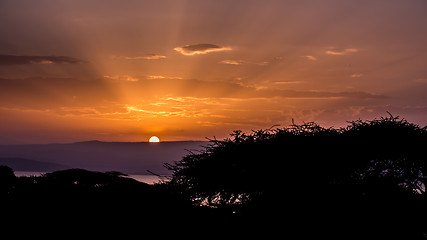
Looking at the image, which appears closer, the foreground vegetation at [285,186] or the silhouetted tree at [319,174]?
the foreground vegetation at [285,186]

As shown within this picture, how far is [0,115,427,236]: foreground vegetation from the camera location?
12.7 metres

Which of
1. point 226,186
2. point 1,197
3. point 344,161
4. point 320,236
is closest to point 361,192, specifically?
point 344,161

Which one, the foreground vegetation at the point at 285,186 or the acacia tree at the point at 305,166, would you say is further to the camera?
the acacia tree at the point at 305,166

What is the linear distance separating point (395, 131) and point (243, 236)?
26.8ft

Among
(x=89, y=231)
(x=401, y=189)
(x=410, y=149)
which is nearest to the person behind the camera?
(x=89, y=231)

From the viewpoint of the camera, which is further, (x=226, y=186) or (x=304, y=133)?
(x=304, y=133)

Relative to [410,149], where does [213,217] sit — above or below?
below

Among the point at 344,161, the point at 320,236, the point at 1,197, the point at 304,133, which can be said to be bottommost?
the point at 320,236

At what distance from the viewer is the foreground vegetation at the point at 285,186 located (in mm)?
12719

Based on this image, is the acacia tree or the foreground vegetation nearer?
the foreground vegetation

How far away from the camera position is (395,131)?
16.6 metres

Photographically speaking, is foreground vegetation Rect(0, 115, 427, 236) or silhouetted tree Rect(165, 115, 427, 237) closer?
foreground vegetation Rect(0, 115, 427, 236)

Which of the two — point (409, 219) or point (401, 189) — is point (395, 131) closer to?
point (401, 189)

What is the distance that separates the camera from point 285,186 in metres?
14.6
